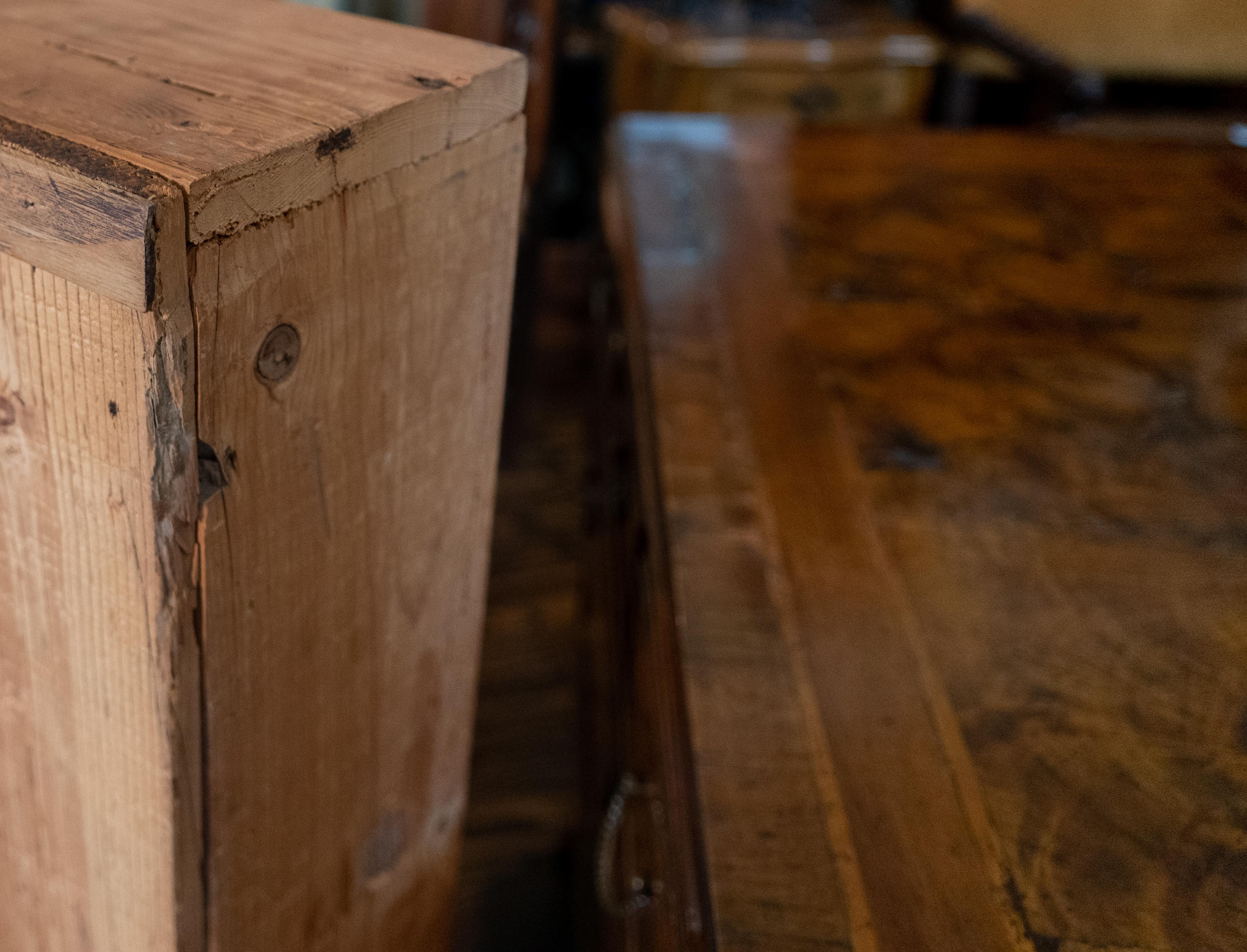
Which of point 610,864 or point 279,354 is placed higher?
point 279,354

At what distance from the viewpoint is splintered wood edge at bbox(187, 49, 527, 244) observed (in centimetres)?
31

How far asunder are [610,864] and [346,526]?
1.64 ft

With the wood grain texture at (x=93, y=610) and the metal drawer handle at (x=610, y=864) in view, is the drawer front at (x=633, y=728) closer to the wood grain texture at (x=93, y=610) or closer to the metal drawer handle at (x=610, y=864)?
the metal drawer handle at (x=610, y=864)

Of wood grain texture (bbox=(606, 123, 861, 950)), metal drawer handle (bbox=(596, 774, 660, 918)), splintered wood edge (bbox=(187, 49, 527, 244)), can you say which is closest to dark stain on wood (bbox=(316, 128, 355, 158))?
splintered wood edge (bbox=(187, 49, 527, 244))

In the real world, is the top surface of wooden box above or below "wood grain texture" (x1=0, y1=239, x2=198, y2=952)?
above

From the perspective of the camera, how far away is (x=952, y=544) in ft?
2.33

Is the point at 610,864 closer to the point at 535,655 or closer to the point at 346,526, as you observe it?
the point at 346,526

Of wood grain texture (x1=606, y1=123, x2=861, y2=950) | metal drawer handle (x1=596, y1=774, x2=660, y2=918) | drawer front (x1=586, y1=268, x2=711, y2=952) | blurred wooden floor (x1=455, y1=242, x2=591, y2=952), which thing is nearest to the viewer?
wood grain texture (x1=606, y1=123, x2=861, y2=950)

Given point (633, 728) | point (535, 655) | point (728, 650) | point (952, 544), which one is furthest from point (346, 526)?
point (535, 655)

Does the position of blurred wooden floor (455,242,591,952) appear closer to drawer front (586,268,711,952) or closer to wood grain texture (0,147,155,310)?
drawer front (586,268,711,952)

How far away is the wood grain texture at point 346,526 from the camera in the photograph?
0.36 meters

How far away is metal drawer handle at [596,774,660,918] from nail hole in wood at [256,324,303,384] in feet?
1.62

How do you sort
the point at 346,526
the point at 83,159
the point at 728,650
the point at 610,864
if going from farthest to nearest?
the point at 610,864, the point at 728,650, the point at 346,526, the point at 83,159

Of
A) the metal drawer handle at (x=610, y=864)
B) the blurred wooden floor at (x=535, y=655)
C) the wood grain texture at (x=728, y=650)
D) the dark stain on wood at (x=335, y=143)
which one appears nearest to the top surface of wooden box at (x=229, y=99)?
the dark stain on wood at (x=335, y=143)
